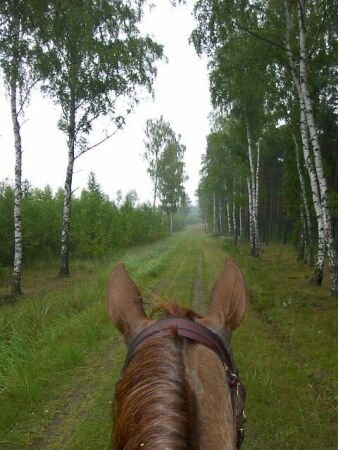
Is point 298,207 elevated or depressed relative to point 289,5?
depressed

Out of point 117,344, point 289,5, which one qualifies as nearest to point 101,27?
point 289,5

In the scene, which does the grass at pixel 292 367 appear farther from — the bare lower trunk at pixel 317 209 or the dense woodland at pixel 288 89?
the dense woodland at pixel 288 89

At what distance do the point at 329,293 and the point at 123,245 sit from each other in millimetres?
16202

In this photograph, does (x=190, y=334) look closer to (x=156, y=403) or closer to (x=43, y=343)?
(x=156, y=403)

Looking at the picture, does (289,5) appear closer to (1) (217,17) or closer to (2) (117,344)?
(1) (217,17)

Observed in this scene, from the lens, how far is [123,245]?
2481 centimetres

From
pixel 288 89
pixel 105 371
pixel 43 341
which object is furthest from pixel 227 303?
pixel 288 89

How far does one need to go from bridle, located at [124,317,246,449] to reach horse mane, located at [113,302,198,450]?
63 millimetres

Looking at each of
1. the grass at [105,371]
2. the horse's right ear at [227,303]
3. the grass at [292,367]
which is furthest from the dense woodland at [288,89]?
the horse's right ear at [227,303]

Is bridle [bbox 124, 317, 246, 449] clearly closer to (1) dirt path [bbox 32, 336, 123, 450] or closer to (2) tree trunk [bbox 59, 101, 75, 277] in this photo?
(1) dirt path [bbox 32, 336, 123, 450]

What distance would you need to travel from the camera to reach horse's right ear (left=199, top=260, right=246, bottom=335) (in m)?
1.55

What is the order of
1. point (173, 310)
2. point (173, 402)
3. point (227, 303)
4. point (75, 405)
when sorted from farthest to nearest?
point (75, 405) → point (227, 303) → point (173, 310) → point (173, 402)

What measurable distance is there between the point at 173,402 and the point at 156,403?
0.04 metres

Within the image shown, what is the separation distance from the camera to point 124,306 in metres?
1.69
